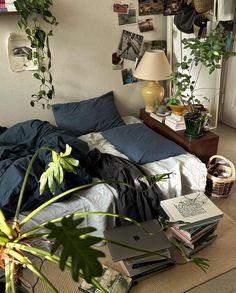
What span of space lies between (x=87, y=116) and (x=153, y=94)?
63 cm

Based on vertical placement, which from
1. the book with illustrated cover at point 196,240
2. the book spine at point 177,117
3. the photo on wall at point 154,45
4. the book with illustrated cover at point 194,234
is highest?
the photo on wall at point 154,45

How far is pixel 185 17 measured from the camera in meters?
2.54

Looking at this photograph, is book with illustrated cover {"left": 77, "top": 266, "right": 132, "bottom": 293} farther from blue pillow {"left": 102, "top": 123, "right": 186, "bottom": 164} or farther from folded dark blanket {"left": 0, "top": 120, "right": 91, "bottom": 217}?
blue pillow {"left": 102, "top": 123, "right": 186, "bottom": 164}

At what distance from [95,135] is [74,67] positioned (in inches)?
24.8

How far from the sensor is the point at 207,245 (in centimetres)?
170

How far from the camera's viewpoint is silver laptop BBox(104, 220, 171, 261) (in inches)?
55.1

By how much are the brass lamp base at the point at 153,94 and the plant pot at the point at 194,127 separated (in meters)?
0.49

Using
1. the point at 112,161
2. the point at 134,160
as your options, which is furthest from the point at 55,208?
the point at 134,160

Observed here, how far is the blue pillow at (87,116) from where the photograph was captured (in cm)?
240

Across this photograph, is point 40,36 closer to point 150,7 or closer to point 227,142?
point 150,7

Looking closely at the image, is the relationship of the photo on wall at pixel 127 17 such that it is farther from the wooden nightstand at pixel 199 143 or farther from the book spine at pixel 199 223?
the book spine at pixel 199 223

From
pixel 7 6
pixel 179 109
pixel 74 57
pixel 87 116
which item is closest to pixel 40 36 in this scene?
pixel 7 6

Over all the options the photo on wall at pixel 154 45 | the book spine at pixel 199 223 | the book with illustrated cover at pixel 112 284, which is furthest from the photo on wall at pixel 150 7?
the book with illustrated cover at pixel 112 284

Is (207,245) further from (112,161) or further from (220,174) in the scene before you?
(112,161)
